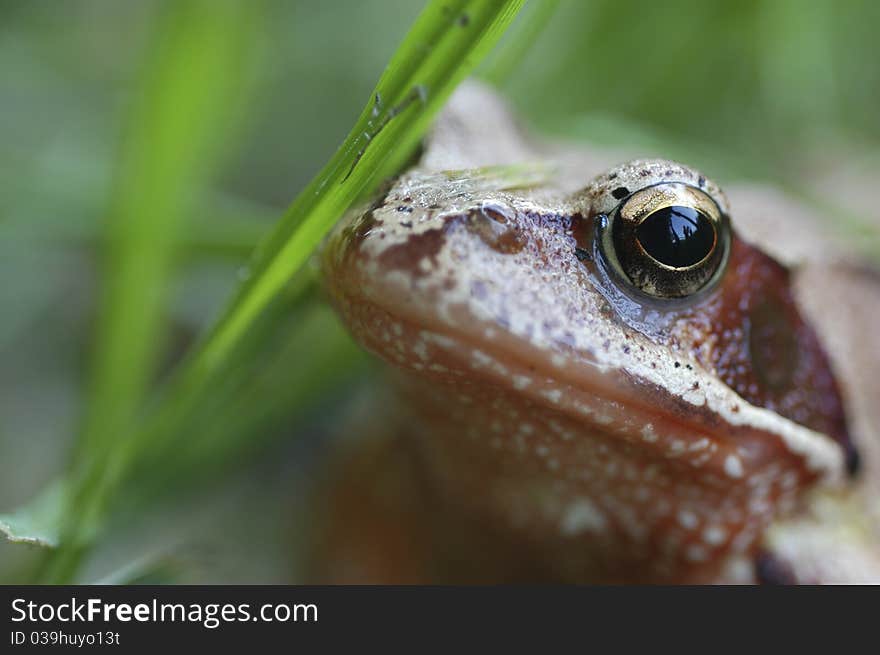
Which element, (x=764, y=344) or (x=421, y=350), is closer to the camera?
(x=421, y=350)

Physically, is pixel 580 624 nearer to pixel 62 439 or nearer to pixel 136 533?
pixel 136 533

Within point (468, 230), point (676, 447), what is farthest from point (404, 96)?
point (676, 447)

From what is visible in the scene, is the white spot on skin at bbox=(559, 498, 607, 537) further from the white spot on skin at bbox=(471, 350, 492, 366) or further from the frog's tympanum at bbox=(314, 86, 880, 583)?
the white spot on skin at bbox=(471, 350, 492, 366)

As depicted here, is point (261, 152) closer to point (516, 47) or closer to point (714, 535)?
point (516, 47)

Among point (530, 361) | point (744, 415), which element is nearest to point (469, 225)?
point (530, 361)

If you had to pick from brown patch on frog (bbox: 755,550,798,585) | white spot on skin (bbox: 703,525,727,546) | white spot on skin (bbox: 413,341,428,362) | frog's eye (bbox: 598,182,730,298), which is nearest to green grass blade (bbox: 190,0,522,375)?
white spot on skin (bbox: 413,341,428,362)

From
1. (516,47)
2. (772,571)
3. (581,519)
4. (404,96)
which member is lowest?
(772,571)
